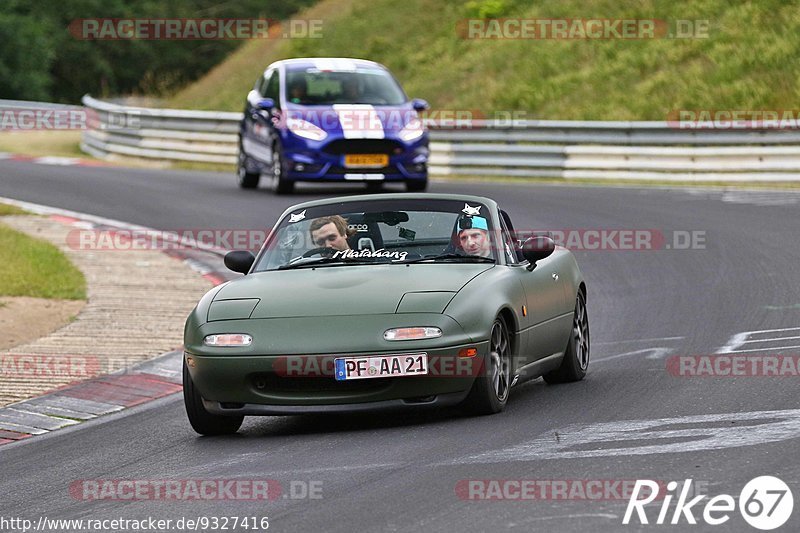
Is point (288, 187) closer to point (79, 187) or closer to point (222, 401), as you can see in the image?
point (79, 187)

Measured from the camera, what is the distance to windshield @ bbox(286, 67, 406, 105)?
22.8 m

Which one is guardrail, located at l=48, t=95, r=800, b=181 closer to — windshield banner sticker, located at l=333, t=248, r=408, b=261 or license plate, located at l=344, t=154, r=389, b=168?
license plate, located at l=344, t=154, r=389, b=168

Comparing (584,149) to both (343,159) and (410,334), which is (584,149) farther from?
(410,334)

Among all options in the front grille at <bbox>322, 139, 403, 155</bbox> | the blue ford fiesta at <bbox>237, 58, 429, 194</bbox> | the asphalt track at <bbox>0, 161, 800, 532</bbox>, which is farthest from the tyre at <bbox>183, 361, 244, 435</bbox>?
the front grille at <bbox>322, 139, 403, 155</bbox>

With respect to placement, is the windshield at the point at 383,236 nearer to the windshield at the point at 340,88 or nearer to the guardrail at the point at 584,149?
the windshield at the point at 340,88

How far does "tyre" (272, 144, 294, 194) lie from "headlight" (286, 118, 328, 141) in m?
0.37

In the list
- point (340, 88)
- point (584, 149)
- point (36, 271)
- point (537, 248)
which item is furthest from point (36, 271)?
point (584, 149)

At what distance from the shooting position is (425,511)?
627 centimetres

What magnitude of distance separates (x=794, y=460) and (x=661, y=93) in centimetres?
2349

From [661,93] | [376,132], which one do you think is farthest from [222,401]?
[661,93]

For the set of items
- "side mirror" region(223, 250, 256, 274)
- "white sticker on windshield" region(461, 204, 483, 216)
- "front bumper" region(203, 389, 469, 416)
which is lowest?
"front bumper" region(203, 389, 469, 416)

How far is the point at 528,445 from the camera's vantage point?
7574mm

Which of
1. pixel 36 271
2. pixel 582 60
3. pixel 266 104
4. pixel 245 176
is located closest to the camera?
pixel 36 271

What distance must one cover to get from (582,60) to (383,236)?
2446 cm
